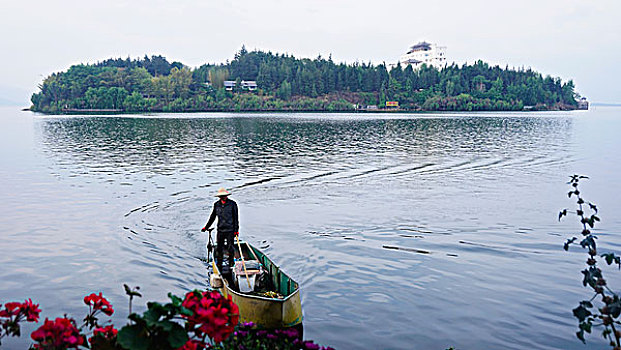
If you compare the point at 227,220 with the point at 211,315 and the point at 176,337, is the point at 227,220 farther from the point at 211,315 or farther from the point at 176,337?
the point at 176,337

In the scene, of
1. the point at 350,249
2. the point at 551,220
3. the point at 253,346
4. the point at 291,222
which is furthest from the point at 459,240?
the point at 253,346

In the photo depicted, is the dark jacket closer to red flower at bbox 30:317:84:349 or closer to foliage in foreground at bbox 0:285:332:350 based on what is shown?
foliage in foreground at bbox 0:285:332:350

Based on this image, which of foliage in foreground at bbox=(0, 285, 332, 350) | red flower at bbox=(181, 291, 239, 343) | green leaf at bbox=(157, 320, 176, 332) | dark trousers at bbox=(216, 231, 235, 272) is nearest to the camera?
green leaf at bbox=(157, 320, 176, 332)

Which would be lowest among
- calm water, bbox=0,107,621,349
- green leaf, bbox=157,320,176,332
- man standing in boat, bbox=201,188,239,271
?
calm water, bbox=0,107,621,349

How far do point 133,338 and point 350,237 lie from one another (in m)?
16.2

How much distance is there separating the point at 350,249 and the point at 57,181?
84.0 feet

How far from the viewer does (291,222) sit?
81.0ft

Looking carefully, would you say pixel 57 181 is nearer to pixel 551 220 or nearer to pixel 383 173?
pixel 383 173

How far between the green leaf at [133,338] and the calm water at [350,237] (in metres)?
6.96

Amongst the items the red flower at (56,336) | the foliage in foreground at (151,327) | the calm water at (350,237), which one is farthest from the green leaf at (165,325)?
the calm water at (350,237)

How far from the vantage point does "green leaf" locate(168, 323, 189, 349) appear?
593 cm

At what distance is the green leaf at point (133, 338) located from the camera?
19.3ft

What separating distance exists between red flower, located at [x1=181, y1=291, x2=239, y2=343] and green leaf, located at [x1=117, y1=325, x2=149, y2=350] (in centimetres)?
60

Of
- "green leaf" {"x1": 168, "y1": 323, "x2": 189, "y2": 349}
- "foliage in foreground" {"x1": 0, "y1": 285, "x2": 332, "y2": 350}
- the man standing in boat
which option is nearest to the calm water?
the man standing in boat
